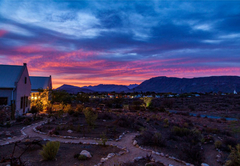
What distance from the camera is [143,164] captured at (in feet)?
22.7

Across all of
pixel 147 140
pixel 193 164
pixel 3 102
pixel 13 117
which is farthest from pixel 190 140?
pixel 3 102

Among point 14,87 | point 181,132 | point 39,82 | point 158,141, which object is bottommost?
point 181,132

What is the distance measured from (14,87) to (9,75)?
6.62ft

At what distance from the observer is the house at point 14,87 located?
1744cm

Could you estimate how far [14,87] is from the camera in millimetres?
17625

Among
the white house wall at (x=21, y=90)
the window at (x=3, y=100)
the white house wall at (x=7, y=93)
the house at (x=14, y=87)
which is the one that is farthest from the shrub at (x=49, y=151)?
the window at (x=3, y=100)

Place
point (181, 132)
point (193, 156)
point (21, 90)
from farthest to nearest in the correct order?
point (21, 90)
point (181, 132)
point (193, 156)

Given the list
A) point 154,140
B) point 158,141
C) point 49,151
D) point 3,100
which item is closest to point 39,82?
point 3,100

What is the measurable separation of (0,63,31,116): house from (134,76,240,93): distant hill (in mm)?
95620

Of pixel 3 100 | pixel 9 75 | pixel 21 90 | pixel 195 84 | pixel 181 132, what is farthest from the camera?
pixel 195 84

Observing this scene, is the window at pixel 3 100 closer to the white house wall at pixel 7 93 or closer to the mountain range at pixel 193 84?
the white house wall at pixel 7 93

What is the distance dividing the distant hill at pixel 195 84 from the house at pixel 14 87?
95620mm

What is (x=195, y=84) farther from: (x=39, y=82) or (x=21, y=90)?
(x=21, y=90)

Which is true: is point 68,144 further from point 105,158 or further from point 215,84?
point 215,84
